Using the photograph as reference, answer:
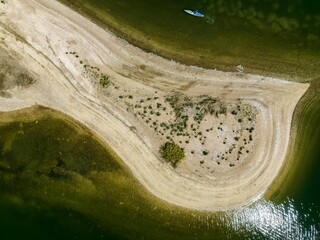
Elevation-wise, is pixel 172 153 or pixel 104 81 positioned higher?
pixel 104 81

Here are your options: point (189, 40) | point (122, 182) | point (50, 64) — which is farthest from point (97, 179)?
point (189, 40)

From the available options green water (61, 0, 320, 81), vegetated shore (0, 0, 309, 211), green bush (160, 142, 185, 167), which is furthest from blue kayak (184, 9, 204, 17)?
green bush (160, 142, 185, 167)

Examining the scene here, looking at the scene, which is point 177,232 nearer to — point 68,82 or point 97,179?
point 97,179

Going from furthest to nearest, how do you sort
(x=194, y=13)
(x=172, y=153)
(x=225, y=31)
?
1. (x=225, y=31)
2. (x=194, y=13)
3. (x=172, y=153)

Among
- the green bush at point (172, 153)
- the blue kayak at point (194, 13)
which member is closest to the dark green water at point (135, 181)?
the blue kayak at point (194, 13)

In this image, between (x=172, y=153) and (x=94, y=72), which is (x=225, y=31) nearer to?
(x=172, y=153)

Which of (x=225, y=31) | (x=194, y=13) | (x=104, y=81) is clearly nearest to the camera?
(x=104, y=81)

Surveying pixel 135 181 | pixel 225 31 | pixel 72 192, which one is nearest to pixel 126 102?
pixel 135 181

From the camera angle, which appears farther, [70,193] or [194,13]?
[194,13]
